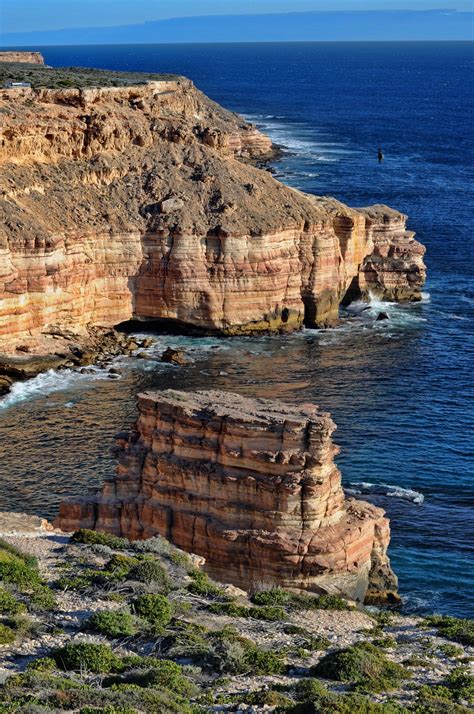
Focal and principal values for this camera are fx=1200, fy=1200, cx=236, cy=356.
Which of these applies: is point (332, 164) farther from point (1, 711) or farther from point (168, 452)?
point (1, 711)

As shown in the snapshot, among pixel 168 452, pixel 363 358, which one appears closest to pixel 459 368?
pixel 363 358

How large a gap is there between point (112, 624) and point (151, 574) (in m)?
4.56

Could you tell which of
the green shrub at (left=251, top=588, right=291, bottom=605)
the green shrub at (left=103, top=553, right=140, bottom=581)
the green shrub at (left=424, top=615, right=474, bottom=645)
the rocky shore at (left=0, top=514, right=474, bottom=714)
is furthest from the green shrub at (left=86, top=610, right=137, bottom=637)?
the green shrub at (left=424, top=615, right=474, bottom=645)

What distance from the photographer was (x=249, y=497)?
39.2 metres

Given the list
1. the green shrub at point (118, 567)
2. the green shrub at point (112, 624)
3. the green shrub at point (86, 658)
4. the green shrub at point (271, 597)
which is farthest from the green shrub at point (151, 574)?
the green shrub at point (86, 658)

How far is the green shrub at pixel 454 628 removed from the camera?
3350cm

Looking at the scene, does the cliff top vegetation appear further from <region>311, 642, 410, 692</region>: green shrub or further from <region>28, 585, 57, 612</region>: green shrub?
<region>311, 642, 410, 692</region>: green shrub

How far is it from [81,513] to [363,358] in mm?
33504

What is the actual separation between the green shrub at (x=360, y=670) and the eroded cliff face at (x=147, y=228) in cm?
4295

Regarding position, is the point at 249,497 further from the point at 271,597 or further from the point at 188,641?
the point at 188,641

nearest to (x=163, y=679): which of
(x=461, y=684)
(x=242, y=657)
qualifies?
(x=242, y=657)

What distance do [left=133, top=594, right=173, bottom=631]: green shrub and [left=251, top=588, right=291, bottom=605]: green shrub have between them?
12.0 ft

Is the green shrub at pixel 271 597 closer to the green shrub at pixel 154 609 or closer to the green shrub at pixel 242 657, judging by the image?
the green shrub at pixel 154 609

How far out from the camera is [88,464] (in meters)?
56.3
